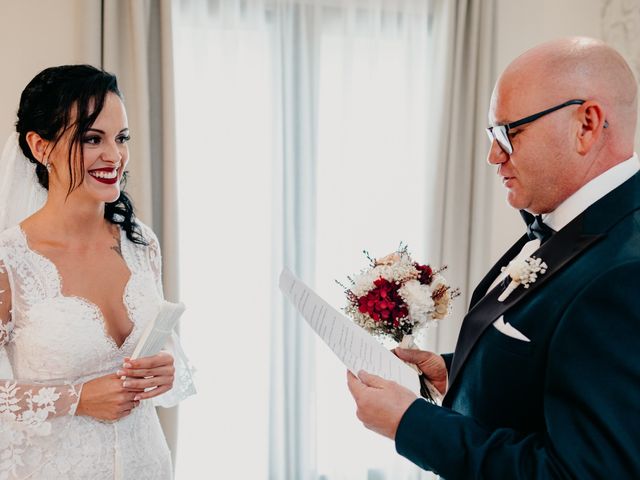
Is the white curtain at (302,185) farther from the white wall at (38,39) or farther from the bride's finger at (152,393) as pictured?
the bride's finger at (152,393)

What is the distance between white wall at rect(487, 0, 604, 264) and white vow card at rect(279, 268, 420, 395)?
249 centimetres

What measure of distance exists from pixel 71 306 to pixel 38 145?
19.4 inches

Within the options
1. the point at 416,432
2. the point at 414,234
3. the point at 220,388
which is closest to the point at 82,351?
the point at 416,432

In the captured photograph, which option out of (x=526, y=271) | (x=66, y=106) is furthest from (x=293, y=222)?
(x=526, y=271)

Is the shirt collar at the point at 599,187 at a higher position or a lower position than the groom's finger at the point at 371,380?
higher

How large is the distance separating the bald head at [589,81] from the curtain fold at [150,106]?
7.19 feet

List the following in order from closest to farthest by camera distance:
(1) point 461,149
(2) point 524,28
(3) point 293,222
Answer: (3) point 293,222 → (1) point 461,149 → (2) point 524,28

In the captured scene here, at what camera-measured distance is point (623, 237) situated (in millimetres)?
1173

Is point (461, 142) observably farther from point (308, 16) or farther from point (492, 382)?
point (492, 382)

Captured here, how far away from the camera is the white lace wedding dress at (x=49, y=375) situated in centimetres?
169

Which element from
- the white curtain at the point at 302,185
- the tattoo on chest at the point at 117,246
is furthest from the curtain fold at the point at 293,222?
the tattoo on chest at the point at 117,246

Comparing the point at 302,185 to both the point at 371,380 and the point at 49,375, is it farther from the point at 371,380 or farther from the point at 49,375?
the point at 371,380

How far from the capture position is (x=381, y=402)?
1334 mm

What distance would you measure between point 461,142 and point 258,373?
5.96ft
